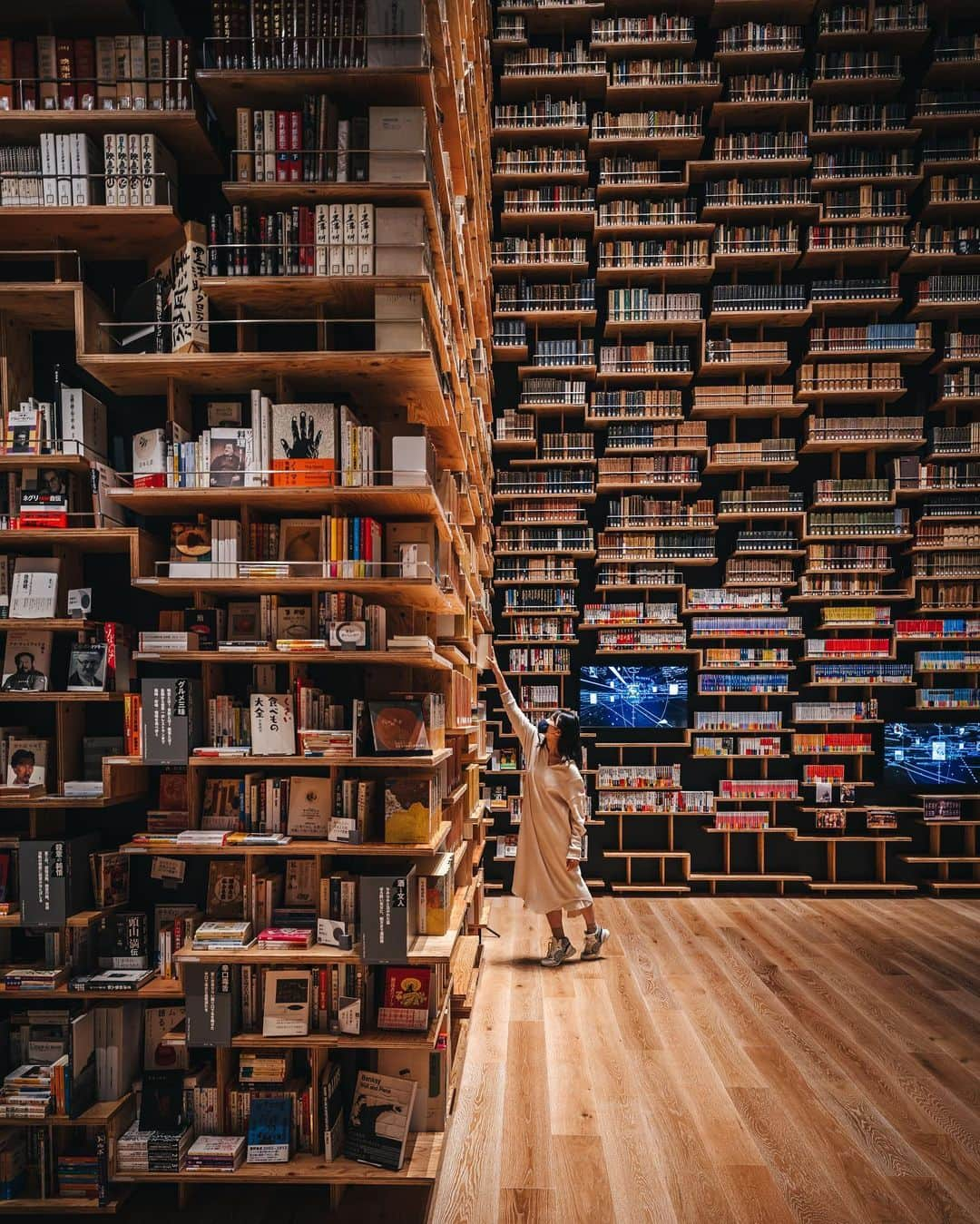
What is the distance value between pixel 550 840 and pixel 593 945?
0.70m

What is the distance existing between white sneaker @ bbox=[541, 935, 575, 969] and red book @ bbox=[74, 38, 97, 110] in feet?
14.4

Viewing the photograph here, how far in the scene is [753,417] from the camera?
265 inches

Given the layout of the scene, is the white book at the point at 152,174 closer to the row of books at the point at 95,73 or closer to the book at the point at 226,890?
the row of books at the point at 95,73

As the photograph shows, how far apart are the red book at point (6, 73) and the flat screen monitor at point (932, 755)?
250 inches

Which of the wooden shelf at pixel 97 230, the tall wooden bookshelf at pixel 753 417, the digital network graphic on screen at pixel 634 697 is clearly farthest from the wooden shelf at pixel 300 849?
the digital network graphic on screen at pixel 634 697

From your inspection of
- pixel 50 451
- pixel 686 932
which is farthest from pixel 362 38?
pixel 686 932

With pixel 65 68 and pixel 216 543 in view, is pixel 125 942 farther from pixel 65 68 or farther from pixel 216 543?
pixel 65 68

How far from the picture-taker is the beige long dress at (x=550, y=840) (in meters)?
4.66

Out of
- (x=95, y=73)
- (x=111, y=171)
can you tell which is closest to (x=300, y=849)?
(x=111, y=171)

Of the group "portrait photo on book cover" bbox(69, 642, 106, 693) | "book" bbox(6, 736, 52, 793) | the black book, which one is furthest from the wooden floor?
"portrait photo on book cover" bbox(69, 642, 106, 693)

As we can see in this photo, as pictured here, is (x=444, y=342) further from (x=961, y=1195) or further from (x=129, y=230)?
(x=961, y=1195)

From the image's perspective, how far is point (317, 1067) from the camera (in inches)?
103

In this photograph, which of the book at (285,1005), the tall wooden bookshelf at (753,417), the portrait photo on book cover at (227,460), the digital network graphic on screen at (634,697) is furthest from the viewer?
the digital network graphic on screen at (634,697)

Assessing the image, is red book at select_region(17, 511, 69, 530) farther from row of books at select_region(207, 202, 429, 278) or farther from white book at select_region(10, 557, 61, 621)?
row of books at select_region(207, 202, 429, 278)
